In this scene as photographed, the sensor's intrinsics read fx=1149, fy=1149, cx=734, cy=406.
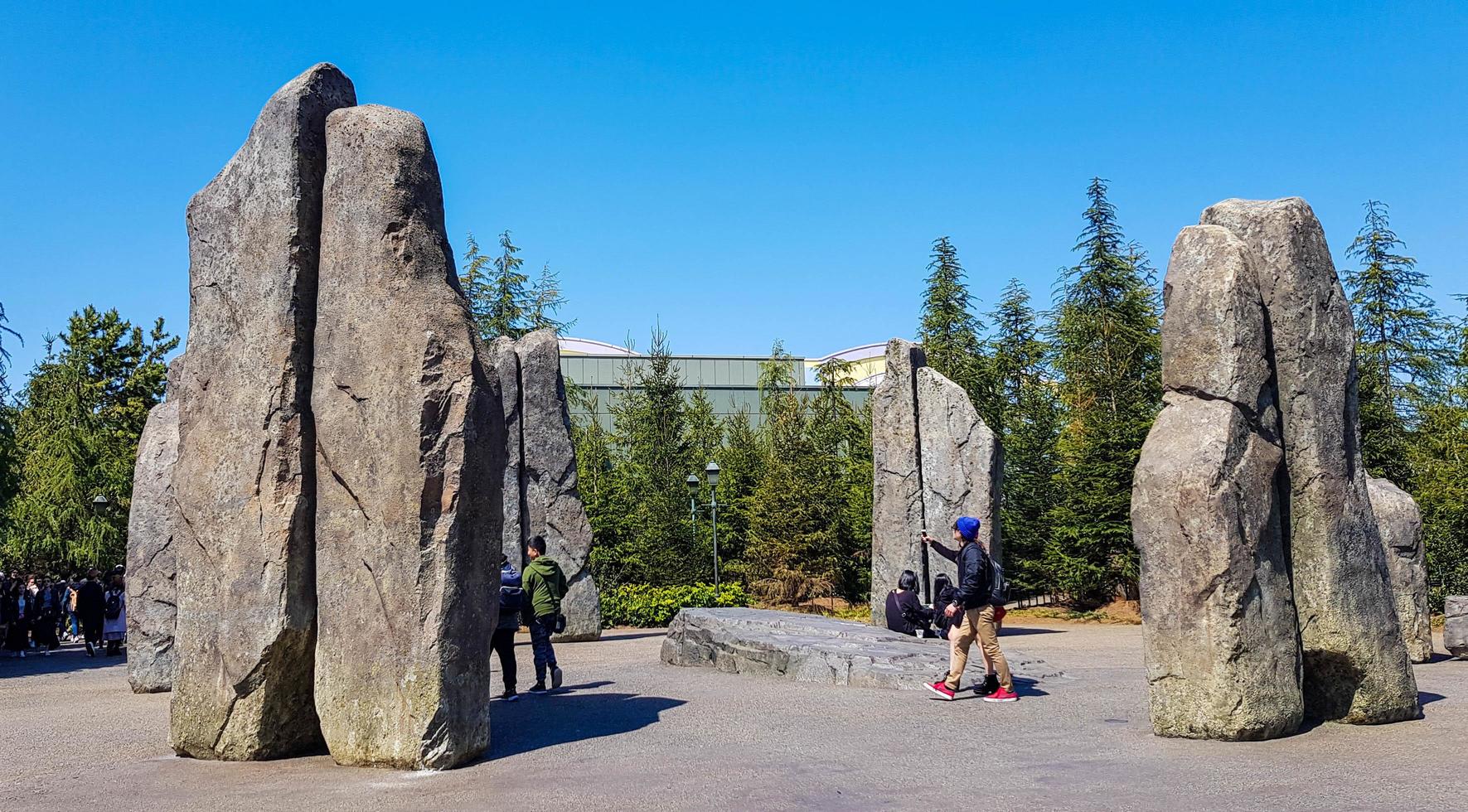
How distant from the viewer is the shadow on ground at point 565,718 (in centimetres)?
923

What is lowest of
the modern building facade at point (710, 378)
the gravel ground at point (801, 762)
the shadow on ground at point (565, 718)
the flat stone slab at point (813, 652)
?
the gravel ground at point (801, 762)

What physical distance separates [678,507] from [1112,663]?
1660 cm

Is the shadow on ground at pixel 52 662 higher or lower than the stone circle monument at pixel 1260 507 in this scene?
lower

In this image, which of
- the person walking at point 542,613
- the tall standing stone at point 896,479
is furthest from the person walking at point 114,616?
the tall standing stone at point 896,479

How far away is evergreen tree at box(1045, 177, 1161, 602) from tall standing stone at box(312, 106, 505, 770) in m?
15.3

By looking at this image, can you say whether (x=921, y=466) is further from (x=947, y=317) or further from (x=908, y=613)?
(x=947, y=317)

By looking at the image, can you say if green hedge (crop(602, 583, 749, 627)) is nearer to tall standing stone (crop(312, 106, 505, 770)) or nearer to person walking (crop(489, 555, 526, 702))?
person walking (crop(489, 555, 526, 702))

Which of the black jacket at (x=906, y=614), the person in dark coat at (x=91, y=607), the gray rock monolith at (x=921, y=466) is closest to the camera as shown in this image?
the black jacket at (x=906, y=614)

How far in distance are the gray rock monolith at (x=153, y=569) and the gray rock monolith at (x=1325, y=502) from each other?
1212cm

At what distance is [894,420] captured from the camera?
20000 millimetres

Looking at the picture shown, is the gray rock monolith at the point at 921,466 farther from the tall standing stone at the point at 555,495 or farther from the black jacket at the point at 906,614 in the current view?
the tall standing stone at the point at 555,495

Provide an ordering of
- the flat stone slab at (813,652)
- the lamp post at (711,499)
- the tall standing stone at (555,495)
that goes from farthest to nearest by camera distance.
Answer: the lamp post at (711,499)
the tall standing stone at (555,495)
the flat stone slab at (813,652)

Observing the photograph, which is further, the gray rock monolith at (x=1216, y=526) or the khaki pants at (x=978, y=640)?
the khaki pants at (x=978, y=640)

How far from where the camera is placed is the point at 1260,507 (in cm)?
866
